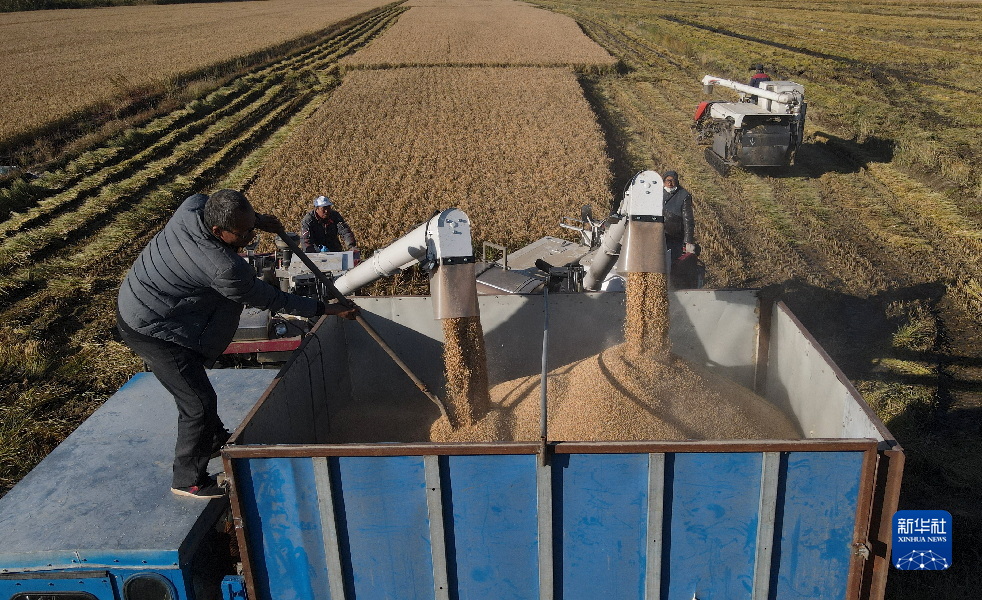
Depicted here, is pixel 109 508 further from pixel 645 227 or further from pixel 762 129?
pixel 762 129

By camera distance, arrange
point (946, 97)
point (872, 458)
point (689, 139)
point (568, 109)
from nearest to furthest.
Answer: point (872, 458) < point (689, 139) < point (568, 109) < point (946, 97)

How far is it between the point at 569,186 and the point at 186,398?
9420 mm

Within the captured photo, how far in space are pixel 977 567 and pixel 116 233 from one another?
1153 centimetres

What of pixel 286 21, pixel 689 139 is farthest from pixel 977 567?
pixel 286 21

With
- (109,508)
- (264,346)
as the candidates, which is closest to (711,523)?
(109,508)

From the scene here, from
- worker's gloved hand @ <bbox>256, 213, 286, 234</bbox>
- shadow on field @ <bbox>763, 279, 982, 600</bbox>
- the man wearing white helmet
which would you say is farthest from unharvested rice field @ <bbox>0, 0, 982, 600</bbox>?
worker's gloved hand @ <bbox>256, 213, 286, 234</bbox>

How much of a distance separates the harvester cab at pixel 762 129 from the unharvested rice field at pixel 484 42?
Answer: 13.0 metres

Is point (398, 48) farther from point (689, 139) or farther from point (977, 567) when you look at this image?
point (977, 567)

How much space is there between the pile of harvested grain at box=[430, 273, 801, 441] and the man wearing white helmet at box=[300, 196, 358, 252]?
327cm

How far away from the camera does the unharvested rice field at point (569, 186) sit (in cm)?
702

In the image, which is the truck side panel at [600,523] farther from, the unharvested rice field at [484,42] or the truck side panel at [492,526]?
the unharvested rice field at [484,42]

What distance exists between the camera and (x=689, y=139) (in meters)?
16.8

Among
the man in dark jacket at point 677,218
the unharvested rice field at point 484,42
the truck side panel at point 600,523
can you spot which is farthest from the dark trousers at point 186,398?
the unharvested rice field at point 484,42

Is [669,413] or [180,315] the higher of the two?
[180,315]
